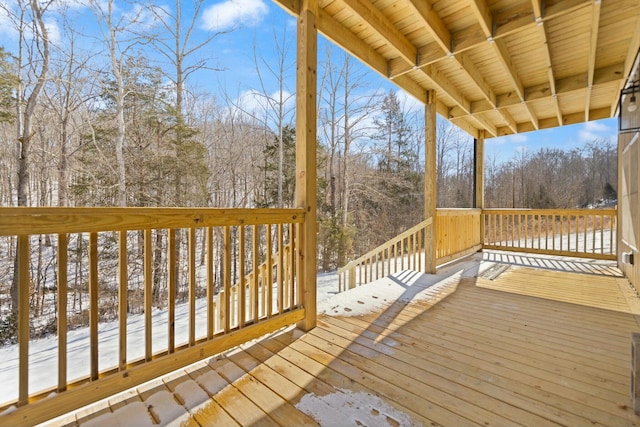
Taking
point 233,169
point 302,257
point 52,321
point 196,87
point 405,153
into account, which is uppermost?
point 196,87

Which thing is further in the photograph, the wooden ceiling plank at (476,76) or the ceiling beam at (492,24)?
the wooden ceiling plank at (476,76)

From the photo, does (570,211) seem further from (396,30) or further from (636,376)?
(636,376)

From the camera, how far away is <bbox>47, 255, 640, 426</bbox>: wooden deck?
1.42m

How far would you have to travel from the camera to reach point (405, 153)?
43.8 feet

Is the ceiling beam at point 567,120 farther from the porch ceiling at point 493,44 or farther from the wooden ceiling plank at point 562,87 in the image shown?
the wooden ceiling plank at point 562,87

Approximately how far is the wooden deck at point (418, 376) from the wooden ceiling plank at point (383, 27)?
280 cm

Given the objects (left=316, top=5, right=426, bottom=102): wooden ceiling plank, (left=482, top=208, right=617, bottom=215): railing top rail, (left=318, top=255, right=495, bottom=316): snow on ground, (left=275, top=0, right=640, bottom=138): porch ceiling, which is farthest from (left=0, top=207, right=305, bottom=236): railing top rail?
(left=482, top=208, right=617, bottom=215): railing top rail

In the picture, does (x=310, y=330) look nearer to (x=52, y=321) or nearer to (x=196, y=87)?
(x=52, y=321)

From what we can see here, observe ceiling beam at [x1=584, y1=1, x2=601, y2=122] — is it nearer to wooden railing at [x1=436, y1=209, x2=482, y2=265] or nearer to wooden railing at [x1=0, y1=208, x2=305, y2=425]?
wooden railing at [x1=436, y1=209, x2=482, y2=265]

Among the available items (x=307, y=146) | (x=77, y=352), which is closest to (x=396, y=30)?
(x=307, y=146)

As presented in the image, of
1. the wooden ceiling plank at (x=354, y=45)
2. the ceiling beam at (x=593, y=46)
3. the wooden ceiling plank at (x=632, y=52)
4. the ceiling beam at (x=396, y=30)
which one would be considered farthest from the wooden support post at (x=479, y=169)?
the wooden ceiling plank at (x=354, y=45)

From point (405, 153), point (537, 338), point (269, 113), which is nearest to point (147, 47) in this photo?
point (269, 113)

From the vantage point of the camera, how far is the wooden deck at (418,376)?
1415mm

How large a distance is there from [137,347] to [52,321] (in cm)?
286
